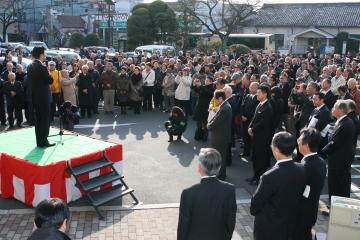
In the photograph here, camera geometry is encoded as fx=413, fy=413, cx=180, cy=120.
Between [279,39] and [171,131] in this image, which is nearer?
[171,131]

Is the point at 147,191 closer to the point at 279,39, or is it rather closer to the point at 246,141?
the point at 246,141

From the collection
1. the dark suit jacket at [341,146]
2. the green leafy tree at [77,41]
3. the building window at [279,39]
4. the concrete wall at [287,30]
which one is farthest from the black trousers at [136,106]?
the building window at [279,39]

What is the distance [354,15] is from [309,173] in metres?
47.5

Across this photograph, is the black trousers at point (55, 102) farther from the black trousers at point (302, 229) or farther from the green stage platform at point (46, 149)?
the black trousers at point (302, 229)

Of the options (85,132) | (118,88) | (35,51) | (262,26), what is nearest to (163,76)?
(118,88)

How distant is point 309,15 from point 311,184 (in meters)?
48.7

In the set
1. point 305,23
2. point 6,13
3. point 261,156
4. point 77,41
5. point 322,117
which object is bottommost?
point 261,156

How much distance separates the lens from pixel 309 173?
486cm

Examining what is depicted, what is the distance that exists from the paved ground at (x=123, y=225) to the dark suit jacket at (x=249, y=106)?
308cm

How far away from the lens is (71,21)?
200ft

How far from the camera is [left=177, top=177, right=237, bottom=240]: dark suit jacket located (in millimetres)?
3914

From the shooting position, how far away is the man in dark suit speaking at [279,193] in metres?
4.33

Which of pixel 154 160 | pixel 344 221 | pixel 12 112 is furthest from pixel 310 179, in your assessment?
pixel 12 112

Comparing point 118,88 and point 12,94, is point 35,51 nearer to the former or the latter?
point 12,94
